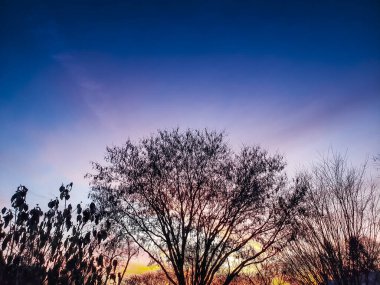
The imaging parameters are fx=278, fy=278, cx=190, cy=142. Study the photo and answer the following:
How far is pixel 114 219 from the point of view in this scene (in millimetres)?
19844

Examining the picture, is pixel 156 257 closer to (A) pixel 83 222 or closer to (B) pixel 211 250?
(B) pixel 211 250

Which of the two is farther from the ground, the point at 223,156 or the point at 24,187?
the point at 223,156

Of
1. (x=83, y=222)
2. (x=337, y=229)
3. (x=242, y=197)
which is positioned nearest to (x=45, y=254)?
(x=83, y=222)

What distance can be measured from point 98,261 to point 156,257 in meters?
14.8

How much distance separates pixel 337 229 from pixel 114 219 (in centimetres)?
1442

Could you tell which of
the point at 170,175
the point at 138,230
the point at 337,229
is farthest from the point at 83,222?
the point at 138,230

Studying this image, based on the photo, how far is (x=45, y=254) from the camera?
237 inches

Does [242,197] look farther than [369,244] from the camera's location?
Yes

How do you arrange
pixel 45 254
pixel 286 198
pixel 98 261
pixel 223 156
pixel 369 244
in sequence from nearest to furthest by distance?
pixel 45 254
pixel 98 261
pixel 369 244
pixel 286 198
pixel 223 156

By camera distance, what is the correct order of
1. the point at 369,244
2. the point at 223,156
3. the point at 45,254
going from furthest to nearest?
the point at 223,156 < the point at 369,244 < the point at 45,254

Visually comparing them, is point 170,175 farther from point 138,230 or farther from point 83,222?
point 83,222

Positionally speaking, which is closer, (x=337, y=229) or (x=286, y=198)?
(x=337, y=229)

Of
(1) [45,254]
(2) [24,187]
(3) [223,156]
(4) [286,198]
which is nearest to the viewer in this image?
(1) [45,254]

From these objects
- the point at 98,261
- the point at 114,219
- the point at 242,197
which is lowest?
the point at 98,261
